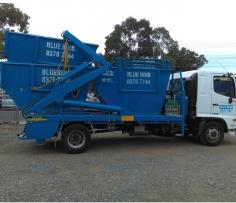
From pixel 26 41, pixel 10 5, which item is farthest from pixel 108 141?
pixel 10 5

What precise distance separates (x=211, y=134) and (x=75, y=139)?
13.8 ft

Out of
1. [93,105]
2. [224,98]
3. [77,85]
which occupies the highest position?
[77,85]

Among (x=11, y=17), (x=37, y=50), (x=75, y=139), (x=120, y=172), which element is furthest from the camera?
(x=11, y=17)

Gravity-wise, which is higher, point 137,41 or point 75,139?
point 137,41

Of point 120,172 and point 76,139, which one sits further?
point 76,139

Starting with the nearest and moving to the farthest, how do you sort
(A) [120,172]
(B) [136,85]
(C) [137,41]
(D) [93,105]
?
(A) [120,172] → (D) [93,105] → (B) [136,85] → (C) [137,41]

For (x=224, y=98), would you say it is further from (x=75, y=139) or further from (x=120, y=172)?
(x=120, y=172)

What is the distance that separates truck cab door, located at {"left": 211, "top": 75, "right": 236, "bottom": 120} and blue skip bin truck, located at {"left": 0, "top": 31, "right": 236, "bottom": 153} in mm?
244

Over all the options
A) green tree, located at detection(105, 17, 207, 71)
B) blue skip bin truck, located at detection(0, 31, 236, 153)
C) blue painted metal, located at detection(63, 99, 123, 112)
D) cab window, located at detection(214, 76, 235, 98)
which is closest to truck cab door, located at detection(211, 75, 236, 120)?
cab window, located at detection(214, 76, 235, 98)

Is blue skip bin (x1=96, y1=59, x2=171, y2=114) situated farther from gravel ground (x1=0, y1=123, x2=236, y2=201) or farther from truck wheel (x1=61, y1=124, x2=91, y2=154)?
gravel ground (x1=0, y1=123, x2=236, y2=201)

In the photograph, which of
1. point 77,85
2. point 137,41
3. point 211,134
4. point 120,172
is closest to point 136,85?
point 77,85

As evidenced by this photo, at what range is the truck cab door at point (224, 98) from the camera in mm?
11508

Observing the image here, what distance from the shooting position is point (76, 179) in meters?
7.30

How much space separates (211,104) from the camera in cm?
1146
